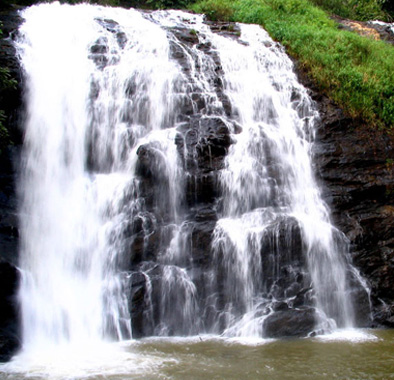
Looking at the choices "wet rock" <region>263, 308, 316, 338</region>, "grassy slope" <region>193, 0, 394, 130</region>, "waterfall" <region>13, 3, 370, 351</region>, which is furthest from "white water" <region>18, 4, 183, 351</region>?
"grassy slope" <region>193, 0, 394, 130</region>

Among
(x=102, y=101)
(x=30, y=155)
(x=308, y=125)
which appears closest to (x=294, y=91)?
(x=308, y=125)

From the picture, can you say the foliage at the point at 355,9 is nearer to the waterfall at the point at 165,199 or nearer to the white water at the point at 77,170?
the waterfall at the point at 165,199

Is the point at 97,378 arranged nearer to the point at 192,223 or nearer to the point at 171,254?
the point at 171,254

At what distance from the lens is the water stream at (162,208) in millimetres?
7348

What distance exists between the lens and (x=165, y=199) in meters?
8.81

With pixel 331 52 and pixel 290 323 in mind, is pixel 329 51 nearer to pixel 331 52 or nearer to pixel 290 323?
pixel 331 52

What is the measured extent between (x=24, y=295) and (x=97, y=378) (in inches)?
111

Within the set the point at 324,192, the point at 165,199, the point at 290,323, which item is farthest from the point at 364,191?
the point at 165,199

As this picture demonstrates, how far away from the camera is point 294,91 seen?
1134 cm

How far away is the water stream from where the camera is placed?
24.1 feet

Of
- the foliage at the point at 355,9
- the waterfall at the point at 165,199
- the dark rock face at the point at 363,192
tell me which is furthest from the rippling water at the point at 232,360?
the foliage at the point at 355,9

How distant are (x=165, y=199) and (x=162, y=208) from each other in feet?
0.72

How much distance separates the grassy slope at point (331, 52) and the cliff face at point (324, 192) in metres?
0.90

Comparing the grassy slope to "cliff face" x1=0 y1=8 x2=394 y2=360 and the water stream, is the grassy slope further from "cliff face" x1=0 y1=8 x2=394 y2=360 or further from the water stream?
the water stream
